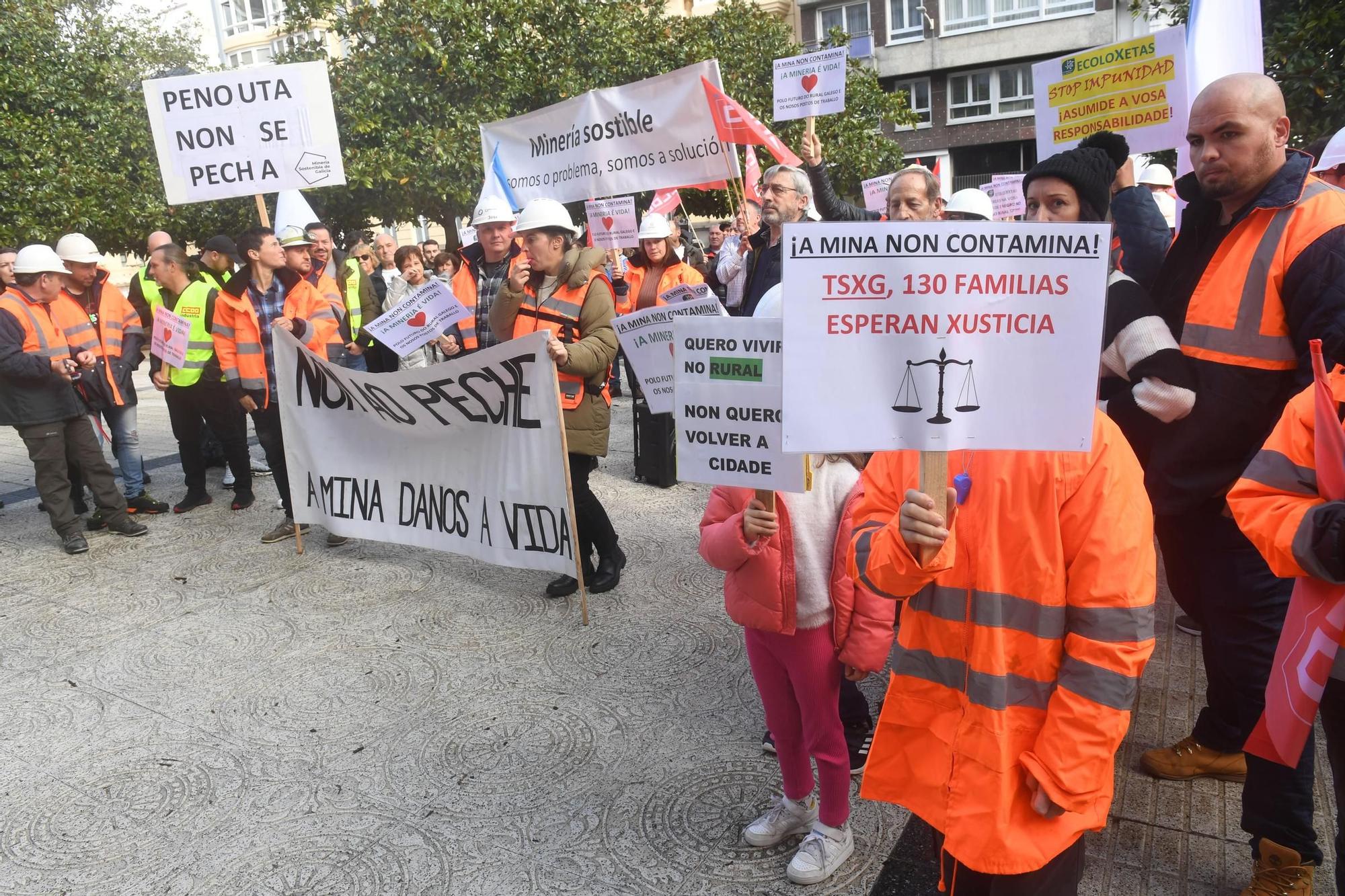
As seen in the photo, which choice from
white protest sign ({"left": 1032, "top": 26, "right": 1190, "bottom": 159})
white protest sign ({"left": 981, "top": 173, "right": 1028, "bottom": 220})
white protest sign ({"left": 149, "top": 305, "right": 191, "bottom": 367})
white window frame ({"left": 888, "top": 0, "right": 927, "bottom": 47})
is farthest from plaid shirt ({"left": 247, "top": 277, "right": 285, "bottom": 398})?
white window frame ({"left": 888, "top": 0, "right": 927, "bottom": 47})

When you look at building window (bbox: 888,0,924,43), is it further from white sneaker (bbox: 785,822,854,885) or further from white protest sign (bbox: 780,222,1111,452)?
white protest sign (bbox: 780,222,1111,452)

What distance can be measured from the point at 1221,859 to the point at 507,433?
3.51 meters

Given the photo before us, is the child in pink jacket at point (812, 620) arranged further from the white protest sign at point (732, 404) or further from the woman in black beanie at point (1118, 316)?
the woman in black beanie at point (1118, 316)

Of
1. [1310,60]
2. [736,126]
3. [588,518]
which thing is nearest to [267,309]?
[588,518]

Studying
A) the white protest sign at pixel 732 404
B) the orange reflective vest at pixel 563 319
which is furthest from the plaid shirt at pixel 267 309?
the white protest sign at pixel 732 404

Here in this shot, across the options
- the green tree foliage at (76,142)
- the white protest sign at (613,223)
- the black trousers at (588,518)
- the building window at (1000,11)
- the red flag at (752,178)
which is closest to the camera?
the black trousers at (588,518)

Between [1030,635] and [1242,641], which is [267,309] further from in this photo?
[1242,641]

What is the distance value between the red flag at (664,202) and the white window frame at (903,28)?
2881 cm

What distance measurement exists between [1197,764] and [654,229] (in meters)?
5.74

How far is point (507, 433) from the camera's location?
482 cm

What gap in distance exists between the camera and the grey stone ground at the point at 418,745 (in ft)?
9.32

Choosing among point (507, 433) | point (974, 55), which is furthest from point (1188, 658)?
point (974, 55)

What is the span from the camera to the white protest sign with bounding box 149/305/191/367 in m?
6.77

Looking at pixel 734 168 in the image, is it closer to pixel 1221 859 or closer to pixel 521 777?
pixel 521 777
